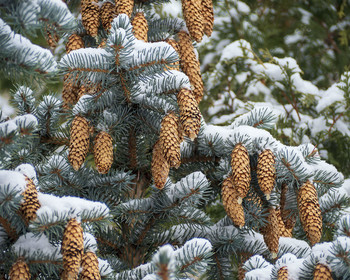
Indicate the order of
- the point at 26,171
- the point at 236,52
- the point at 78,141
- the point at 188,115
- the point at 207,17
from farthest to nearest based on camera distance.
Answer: the point at 236,52 → the point at 207,17 → the point at 78,141 → the point at 188,115 → the point at 26,171

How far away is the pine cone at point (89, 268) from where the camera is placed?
6.44 feet

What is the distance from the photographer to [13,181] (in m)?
1.94

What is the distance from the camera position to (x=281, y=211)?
277cm

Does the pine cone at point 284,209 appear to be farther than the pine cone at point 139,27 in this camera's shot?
Yes

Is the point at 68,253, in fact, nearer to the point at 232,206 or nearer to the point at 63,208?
the point at 63,208

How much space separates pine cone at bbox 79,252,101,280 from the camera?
196cm

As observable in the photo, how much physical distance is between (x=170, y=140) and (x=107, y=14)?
852mm

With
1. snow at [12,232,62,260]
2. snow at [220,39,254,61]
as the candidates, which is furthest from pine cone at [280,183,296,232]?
snow at [220,39,254,61]

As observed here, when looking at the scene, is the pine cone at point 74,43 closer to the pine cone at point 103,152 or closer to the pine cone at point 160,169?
the pine cone at point 103,152

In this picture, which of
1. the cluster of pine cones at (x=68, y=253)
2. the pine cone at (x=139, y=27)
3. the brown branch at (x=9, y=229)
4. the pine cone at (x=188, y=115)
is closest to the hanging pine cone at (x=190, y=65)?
the pine cone at (x=139, y=27)

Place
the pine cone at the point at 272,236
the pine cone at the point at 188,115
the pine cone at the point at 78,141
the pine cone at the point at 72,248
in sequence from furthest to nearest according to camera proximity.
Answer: the pine cone at the point at 272,236
the pine cone at the point at 78,141
the pine cone at the point at 188,115
the pine cone at the point at 72,248

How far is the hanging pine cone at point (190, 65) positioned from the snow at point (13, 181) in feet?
3.49

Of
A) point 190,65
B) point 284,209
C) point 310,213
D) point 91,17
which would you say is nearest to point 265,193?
point 310,213

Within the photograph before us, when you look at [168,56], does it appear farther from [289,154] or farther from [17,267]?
[17,267]
